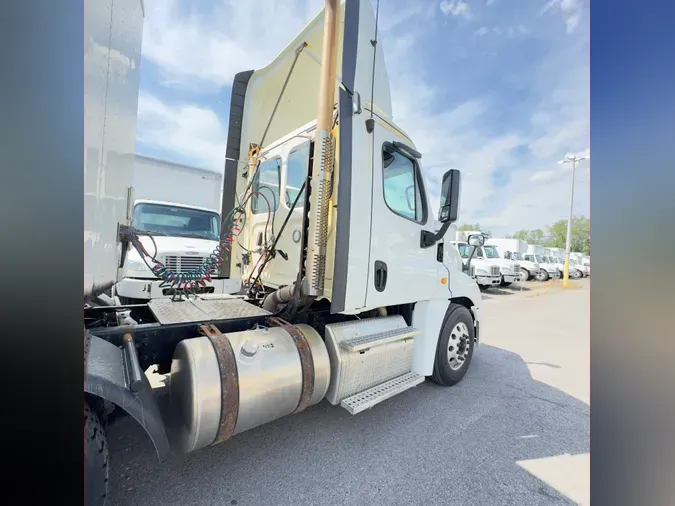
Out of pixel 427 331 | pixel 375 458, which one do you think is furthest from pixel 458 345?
pixel 375 458

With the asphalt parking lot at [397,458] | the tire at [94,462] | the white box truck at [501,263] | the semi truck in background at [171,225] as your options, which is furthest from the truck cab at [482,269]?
the tire at [94,462]

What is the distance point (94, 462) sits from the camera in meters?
1.55

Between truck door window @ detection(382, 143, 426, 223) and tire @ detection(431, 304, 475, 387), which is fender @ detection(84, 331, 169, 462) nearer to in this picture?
truck door window @ detection(382, 143, 426, 223)

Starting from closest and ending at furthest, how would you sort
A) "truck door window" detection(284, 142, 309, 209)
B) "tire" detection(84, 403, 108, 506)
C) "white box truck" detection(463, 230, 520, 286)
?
"tire" detection(84, 403, 108, 506) < "truck door window" detection(284, 142, 309, 209) < "white box truck" detection(463, 230, 520, 286)

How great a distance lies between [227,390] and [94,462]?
0.68 meters

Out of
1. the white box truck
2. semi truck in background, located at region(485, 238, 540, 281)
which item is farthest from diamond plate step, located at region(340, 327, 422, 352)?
semi truck in background, located at region(485, 238, 540, 281)

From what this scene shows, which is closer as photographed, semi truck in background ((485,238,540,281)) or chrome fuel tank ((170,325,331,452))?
chrome fuel tank ((170,325,331,452))

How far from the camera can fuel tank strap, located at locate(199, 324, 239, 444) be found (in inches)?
75.5

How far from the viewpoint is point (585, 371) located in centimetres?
454

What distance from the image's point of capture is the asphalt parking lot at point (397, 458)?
2070 mm

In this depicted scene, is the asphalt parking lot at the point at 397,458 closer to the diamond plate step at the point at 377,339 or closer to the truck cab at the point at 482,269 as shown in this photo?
the diamond plate step at the point at 377,339

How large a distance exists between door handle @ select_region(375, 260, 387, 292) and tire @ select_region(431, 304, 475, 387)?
128 cm

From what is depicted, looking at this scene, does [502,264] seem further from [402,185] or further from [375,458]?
[375,458]

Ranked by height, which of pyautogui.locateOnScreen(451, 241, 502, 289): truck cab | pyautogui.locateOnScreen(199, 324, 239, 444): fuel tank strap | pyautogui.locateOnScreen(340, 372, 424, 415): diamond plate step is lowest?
pyautogui.locateOnScreen(340, 372, 424, 415): diamond plate step
